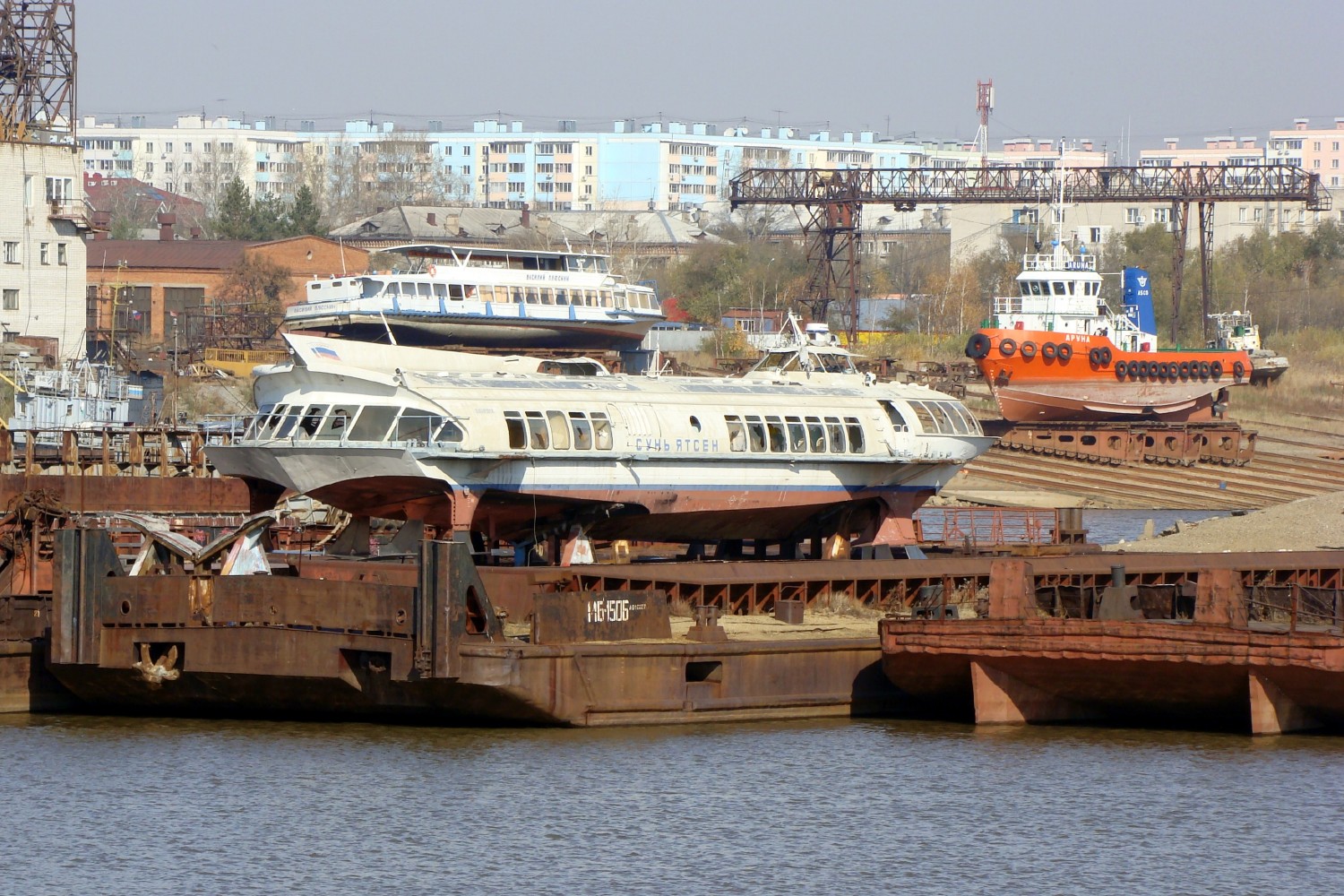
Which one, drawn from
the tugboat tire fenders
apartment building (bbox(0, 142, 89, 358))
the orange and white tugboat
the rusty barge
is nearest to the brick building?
apartment building (bbox(0, 142, 89, 358))

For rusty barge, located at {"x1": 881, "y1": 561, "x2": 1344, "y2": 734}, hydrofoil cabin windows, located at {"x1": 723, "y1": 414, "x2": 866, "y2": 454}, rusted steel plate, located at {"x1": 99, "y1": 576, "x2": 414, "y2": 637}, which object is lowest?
rusty barge, located at {"x1": 881, "y1": 561, "x2": 1344, "y2": 734}

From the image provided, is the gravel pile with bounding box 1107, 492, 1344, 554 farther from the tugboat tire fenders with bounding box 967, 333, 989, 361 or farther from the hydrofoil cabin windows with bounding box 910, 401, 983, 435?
the tugboat tire fenders with bounding box 967, 333, 989, 361

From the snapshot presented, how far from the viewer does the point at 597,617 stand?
24.0 metres

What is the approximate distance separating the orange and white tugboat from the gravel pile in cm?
3175

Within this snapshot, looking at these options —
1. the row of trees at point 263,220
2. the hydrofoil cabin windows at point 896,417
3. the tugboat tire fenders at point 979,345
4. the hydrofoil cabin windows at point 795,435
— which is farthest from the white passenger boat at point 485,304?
the row of trees at point 263,220

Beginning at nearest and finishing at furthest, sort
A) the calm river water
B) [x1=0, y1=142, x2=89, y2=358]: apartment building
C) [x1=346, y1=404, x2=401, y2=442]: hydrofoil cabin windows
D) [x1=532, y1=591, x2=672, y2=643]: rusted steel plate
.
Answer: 1. the calm river water
2. [x1=532, y1=591, x2=672, y2=643]: rusted steel plate
3. [x1=346, y1=404, x2=401, y2=442]: hydrofoil cabin windows
4. [x1=0, y1=142, x2=89, y2=358]: apartment building

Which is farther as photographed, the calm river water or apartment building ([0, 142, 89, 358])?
apartment building ([0, 142, 89, 358])

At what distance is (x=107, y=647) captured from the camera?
79.9 feet

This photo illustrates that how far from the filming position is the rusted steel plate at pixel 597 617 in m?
23.8

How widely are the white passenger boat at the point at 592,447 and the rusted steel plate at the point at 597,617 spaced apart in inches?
175

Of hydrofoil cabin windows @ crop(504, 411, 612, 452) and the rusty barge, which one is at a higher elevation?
hydrofoil cabin windows @ crop(504, 411, 612, 452)

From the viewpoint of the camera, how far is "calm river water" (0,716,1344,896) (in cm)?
1895

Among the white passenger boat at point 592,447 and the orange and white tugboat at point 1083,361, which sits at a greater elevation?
the orange and white tugboat at point 1083,361

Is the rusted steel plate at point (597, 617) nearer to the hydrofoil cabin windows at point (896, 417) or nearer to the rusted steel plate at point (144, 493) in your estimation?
the hydrofoil cabin windows at point (896, 417)
